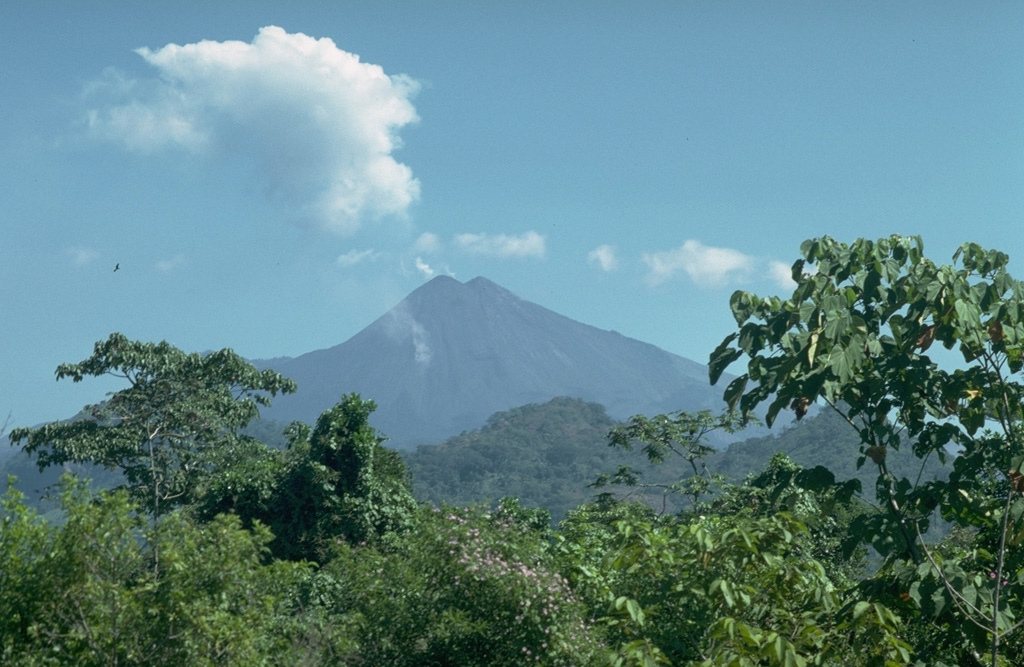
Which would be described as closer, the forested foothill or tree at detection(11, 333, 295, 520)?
the forested foothill

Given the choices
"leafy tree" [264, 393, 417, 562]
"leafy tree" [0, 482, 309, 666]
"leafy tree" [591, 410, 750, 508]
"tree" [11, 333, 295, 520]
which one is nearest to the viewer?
"leafy tree" [0, 482, 309, 666]

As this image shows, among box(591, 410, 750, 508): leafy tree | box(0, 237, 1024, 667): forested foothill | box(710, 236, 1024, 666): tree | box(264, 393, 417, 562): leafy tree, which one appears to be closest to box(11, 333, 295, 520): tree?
box(264, 393, 417, 562): leafy tree

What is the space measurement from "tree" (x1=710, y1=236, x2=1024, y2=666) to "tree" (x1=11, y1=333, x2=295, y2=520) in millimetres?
24587

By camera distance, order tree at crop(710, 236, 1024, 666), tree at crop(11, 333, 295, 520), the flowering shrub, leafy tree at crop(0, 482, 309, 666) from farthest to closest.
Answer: tree at crop(11, 333, 295, 520) < the flowering shrub < leafy tree at crop(0, 482, 309, 666) < tree at crop(710, 236, 1024, 666)

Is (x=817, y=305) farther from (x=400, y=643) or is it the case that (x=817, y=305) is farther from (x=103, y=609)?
(x=400, y=643)

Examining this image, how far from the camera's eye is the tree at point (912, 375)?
364 cm

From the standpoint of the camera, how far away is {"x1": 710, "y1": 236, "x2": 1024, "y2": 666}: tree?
3.64m

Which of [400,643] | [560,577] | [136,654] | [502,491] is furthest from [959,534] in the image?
[502,491]

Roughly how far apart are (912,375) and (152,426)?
26841 millimetres

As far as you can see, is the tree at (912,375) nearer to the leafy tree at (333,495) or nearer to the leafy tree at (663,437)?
the leafy tree at (663,437)

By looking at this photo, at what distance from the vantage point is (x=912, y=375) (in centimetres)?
394

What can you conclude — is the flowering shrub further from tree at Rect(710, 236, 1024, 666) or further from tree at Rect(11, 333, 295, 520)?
tree at Rect(11, 333, 295, 520)

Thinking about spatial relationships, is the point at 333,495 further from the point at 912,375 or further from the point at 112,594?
the point at 912,375

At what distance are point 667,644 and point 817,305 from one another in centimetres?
275
